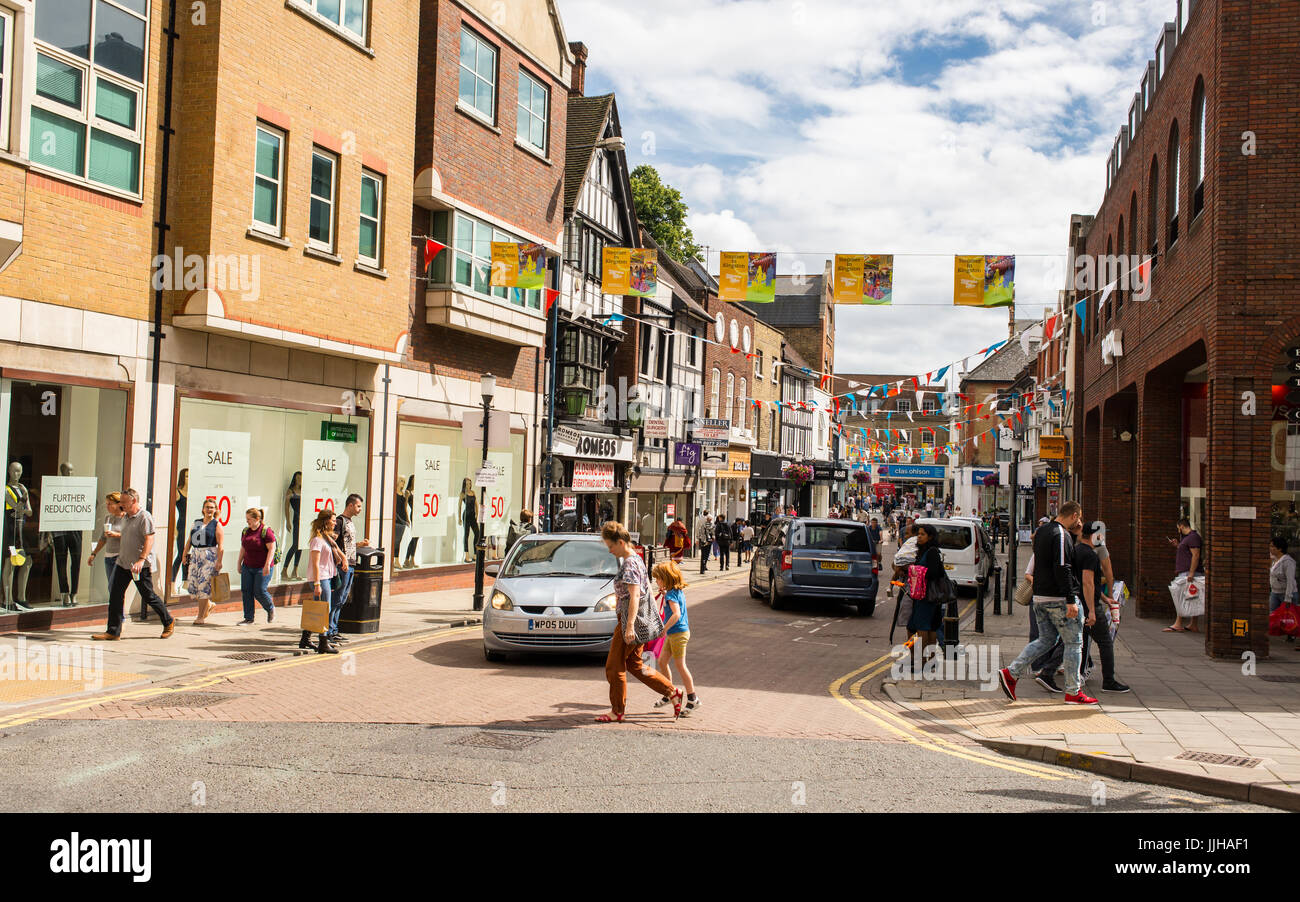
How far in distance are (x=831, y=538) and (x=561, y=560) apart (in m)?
8.04

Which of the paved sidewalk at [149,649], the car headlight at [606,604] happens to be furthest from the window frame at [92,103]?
the car headlight at [606,604]

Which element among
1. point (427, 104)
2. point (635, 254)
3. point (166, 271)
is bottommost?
point (166, 271)

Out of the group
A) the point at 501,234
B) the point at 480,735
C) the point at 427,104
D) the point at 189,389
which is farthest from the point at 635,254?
the point at 480,735

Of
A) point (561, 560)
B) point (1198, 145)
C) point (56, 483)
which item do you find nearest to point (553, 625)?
point (561, 560)

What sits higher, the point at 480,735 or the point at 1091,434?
the point at 1091,434

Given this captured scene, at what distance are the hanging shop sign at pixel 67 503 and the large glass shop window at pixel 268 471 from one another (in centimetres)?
110

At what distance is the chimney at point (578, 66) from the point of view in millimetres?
31672

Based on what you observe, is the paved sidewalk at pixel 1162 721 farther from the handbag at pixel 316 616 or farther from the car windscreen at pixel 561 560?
the handbag at pixel 316 616

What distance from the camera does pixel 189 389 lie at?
14.9 m

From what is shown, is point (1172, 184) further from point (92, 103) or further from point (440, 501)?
point (92, 103)

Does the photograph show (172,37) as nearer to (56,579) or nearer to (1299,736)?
(56,579)

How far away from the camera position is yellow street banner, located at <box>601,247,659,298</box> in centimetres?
2095
